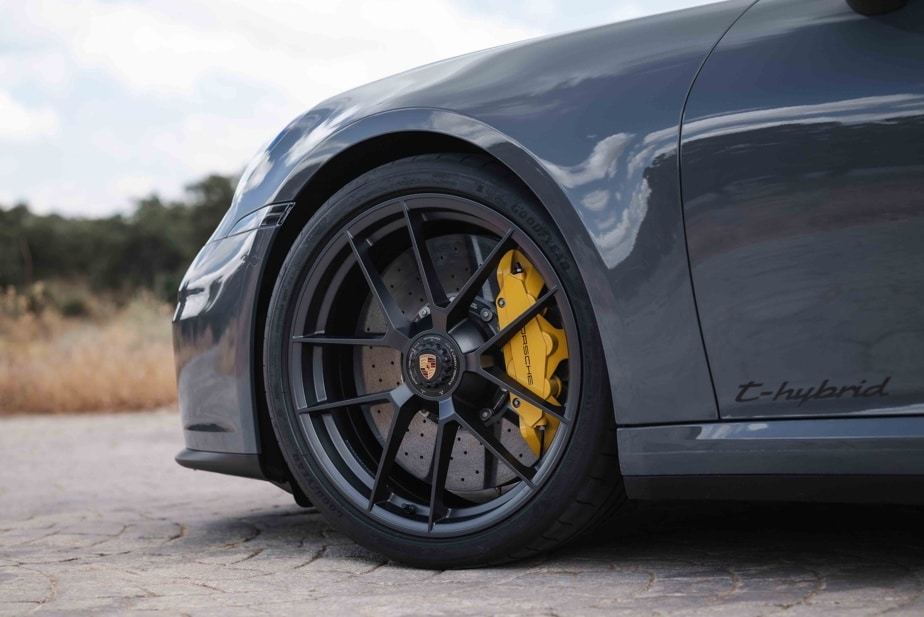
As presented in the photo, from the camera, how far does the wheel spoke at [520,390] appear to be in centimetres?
227

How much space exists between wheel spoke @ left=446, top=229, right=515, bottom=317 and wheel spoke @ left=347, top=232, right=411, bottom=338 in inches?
6.1

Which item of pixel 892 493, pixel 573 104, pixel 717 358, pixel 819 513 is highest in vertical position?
pixel 573 104

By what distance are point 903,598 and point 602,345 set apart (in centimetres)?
75

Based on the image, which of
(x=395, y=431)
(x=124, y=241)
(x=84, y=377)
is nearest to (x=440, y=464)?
(x=395, y=431)

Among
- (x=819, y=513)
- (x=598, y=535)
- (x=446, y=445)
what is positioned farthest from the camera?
(x=819, y=513)

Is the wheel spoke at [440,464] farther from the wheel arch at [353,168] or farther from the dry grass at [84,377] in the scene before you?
the dry grass at [84,377]

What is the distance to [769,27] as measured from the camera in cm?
211

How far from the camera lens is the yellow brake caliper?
7.72 feet

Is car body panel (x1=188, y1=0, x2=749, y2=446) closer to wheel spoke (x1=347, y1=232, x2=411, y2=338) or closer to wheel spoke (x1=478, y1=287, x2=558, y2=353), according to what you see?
wheel spoke (x1=478, y1=287, x2=558, y2=353)

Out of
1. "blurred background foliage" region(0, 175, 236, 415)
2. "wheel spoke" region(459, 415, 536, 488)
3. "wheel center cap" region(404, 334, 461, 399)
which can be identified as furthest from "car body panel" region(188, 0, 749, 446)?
"blurred background foliage" region(0, 175, 236, 415)

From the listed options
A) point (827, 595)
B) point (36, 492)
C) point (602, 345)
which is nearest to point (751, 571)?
point (827, 595)

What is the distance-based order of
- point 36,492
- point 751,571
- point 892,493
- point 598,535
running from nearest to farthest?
1. point 892,493
2. point 751,571
3. point 598,535
4. point 36,492

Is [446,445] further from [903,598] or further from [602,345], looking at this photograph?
[903,598]

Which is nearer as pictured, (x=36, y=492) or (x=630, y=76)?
(x=630, y=76)
